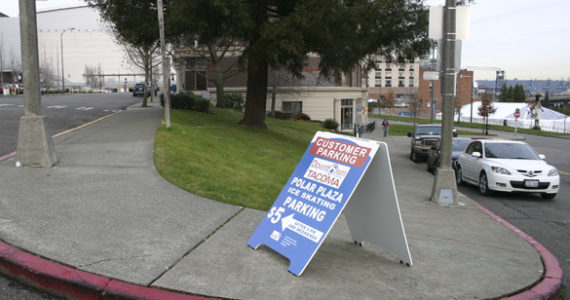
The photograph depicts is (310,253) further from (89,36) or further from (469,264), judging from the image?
(89,36)

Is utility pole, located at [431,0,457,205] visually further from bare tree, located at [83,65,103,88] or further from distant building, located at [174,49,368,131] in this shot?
bare tree, located at [83,65,103,88]

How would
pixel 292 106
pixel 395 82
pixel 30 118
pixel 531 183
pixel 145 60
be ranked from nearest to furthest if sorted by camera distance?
1. pixel 30 118
2. pixel 531 183
3. pixel 145 60
4. pixel 292 106
5. pixel 395 82

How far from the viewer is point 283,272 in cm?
510

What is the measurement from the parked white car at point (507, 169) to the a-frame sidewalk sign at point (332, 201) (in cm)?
784

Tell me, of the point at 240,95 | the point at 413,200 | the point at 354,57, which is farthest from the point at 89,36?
the point at 413,200

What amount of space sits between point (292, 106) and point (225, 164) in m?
41.5

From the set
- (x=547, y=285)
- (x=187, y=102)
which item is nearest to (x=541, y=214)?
(x=547, y=285)

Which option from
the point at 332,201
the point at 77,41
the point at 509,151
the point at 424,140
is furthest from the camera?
the point at 77,41

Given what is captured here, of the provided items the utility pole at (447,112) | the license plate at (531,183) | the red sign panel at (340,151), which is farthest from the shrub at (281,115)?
the red sign panel at (340,151)

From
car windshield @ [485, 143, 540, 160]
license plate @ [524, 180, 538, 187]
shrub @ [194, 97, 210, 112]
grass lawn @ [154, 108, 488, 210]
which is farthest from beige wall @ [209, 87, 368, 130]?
license plate @ [524, 180, 538, 187]

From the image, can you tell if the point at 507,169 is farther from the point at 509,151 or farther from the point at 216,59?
the point at 216,59

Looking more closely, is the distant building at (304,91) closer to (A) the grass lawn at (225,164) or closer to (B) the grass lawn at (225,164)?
(A) the grass lawn at (225,164)

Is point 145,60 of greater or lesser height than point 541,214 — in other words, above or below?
above

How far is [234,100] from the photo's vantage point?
154 ft
